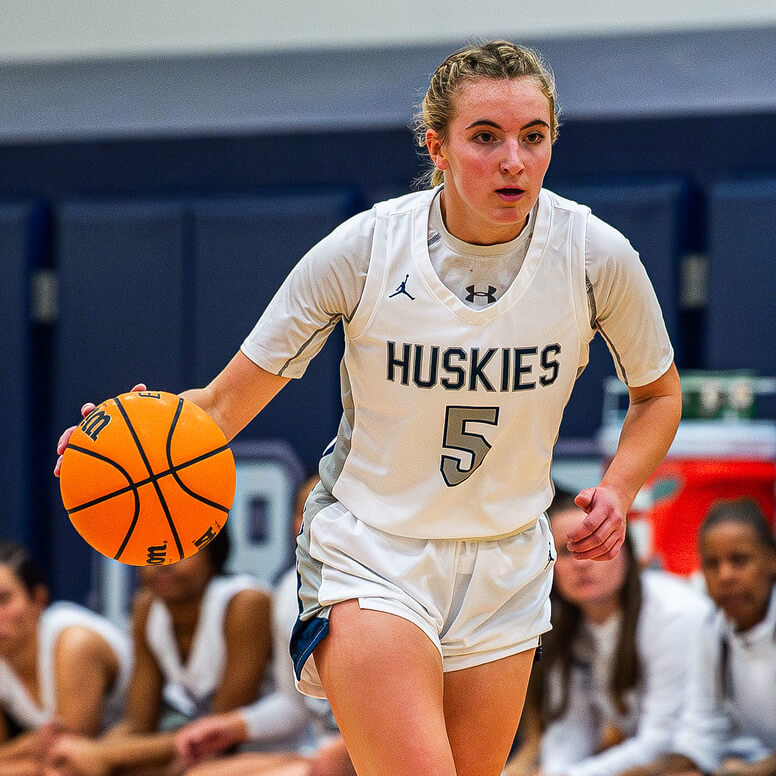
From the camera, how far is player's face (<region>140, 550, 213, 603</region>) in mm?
4914

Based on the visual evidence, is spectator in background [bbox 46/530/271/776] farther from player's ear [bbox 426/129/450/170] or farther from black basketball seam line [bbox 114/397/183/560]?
player's ear [bbox 426/129/450/170]

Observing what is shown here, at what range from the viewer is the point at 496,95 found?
2223 mm

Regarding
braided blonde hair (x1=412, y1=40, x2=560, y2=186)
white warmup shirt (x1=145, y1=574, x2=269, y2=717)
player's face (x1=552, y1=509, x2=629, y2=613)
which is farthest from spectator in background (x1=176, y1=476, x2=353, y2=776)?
braided blonde hair (x1=412, y1=40, x2=560, y2=186)

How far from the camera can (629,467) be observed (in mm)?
2389

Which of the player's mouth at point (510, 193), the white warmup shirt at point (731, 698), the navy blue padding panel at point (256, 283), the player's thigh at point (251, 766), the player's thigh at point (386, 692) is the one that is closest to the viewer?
the player's thigh at point (386, 692)

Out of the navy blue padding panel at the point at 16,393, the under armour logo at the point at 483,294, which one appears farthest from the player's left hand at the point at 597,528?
the navy blue padding panel at the point at 16,393

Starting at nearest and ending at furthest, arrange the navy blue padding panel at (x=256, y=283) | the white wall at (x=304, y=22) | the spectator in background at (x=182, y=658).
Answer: the spectator in background at (x=182, y=658) < the white wall at (x=304, y=22) < the navy blue padding panel at (x=256, y=283)

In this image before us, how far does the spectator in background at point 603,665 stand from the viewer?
4426 millimetres

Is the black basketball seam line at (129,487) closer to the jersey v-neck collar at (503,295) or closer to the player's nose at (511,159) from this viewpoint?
the jersey v-neck collar at (503,295)

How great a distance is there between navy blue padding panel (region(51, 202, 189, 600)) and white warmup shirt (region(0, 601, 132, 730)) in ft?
3.94

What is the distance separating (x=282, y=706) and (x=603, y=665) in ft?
4.00

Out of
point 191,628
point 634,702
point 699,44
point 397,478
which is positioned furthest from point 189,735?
point 699,44

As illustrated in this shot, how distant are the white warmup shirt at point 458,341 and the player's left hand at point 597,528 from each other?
140 millimetres

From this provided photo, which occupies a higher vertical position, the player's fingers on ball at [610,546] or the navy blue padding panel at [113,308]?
the navy blue padding panel at [113,308]
